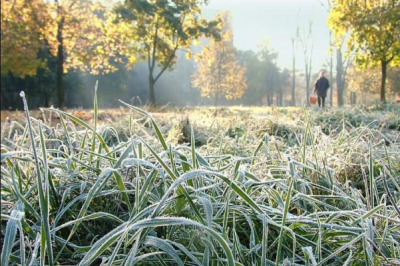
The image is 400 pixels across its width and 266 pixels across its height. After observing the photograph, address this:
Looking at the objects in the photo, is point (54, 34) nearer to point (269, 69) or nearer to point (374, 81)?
point (374, 81)

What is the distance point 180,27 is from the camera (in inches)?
810

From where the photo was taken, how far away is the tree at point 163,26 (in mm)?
19641

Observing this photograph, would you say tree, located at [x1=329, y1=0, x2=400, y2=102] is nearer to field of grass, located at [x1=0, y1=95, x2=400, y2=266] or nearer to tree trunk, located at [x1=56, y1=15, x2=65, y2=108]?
tree trunk, located at [x1=56, y1=15, x2=65, y2=108]

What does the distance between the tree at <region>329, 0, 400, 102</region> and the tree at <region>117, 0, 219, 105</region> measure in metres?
8.50

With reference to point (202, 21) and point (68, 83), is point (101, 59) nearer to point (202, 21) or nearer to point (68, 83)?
point (202, 21)

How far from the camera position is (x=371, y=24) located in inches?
519

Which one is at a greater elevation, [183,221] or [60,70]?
[60,70]

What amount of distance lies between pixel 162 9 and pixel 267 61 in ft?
111

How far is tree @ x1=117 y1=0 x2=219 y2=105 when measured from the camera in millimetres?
19641

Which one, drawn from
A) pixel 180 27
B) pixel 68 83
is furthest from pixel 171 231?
pixel 68 83

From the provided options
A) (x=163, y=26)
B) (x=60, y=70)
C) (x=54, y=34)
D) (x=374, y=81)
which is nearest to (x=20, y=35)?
(x=54, y=34)

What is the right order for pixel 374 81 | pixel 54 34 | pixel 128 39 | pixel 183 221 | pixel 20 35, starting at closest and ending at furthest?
pixel 183 221, pixel 20 35, pixel 54 34, pixel 128 39, pixel 374 81

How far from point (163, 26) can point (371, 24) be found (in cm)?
1150

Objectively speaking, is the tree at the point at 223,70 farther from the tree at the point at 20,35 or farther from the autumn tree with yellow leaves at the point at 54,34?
the tree at the point at 20,35
